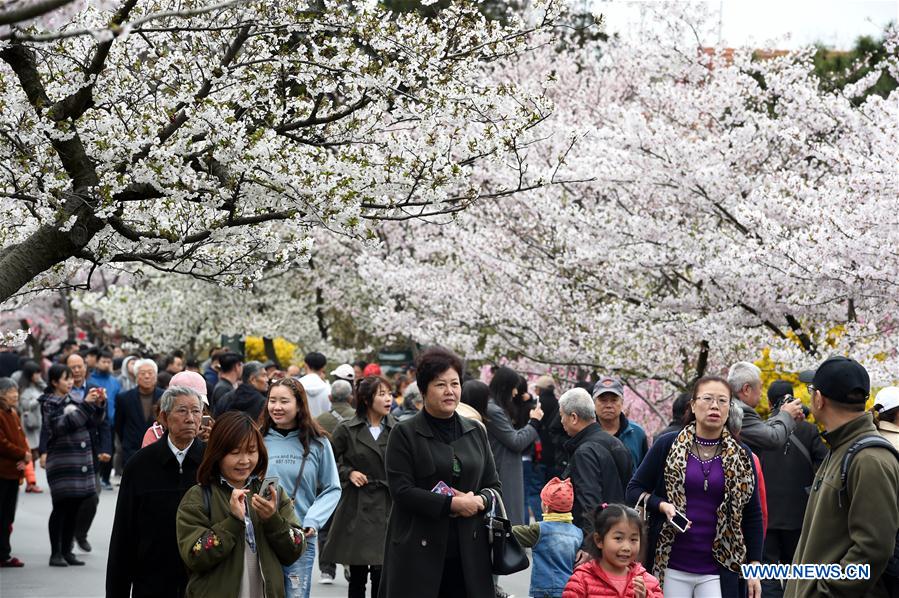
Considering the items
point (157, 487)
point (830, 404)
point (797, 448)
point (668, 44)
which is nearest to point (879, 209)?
point (797, 448)

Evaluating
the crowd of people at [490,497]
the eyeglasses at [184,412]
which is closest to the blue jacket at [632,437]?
the crowd of people at [490,497]

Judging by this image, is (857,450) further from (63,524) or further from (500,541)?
(63,524)

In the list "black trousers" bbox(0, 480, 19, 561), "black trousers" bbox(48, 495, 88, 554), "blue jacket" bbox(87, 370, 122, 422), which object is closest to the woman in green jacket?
"black trousers" bbox(48, 495, 88, 554)

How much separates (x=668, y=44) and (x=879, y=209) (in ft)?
18.2

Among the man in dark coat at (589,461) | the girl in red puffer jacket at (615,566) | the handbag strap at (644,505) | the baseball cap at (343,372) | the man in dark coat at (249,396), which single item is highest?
the baseball cap at (343,372)

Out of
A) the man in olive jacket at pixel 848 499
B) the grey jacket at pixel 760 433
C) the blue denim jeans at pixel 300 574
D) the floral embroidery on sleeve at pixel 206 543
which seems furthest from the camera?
the grey jacket at pixel 760 433

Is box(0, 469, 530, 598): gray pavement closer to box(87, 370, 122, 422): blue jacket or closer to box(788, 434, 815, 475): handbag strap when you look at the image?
box(87, 370, 122, 422): blue jacket

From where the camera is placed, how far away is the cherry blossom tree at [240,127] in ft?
22.0

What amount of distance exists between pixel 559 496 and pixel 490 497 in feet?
3.65

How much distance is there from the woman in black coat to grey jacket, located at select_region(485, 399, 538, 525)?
11.4ft

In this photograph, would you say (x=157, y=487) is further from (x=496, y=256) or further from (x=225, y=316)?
(x=225, y=316)

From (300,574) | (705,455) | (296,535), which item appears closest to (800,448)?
(705,455)

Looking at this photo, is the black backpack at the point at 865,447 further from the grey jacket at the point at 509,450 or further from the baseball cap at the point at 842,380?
the grey jacket at the point at 509,450

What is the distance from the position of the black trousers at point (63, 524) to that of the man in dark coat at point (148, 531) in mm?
5835
